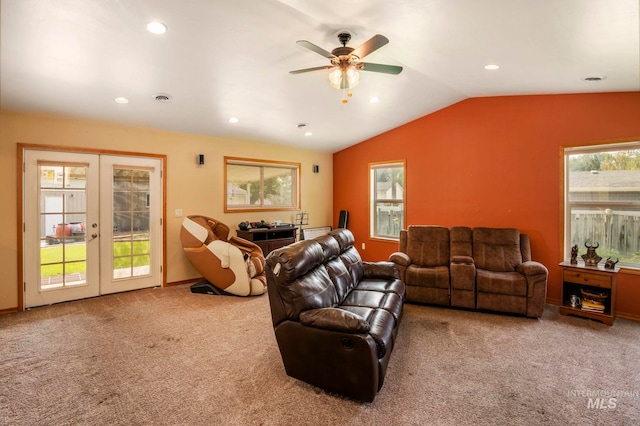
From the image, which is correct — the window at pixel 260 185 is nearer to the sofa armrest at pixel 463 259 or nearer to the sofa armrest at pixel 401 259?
the sofa armrest at pixel 401 259

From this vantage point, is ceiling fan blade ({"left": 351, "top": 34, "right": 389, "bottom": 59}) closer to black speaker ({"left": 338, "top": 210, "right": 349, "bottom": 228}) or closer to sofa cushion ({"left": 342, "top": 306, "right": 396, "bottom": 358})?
sofa cushion ({"left": 342, "top": 306, "right": 396, "bottom": 358})

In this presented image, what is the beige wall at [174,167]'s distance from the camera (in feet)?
12.6

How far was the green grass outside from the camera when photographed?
4121mm

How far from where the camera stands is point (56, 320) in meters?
3.64

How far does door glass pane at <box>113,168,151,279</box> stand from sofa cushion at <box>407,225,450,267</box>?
161 inches

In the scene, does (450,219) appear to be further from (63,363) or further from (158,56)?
(63,363)

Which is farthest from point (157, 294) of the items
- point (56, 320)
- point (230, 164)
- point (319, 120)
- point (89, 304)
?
point (319, 120)

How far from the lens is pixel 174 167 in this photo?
16.5ft

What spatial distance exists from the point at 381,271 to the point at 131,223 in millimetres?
3778

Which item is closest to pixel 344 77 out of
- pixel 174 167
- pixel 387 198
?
pixel 174 167

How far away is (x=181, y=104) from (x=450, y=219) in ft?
14.6

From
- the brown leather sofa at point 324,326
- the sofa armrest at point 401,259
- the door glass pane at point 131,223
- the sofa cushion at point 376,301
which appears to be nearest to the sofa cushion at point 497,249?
the sofa armrest at point 401,259

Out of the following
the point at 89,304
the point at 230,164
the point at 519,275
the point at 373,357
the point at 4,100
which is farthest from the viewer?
the point at 230,164

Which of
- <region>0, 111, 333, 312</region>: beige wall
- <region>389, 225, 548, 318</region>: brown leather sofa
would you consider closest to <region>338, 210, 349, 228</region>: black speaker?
<region>0, 111, 333, 312</region>: beige wall
